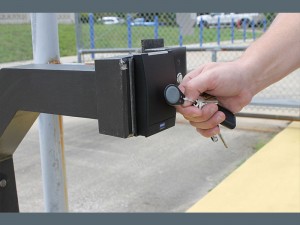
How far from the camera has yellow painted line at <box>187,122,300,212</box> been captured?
108 inches

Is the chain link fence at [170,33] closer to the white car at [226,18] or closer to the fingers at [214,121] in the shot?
the white car at [226,18]

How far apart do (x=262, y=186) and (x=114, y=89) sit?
239 centimetres

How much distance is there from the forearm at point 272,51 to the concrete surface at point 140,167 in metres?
1.87

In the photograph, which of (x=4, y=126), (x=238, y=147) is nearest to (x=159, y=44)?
(x=4, y=126)

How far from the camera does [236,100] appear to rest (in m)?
1.22

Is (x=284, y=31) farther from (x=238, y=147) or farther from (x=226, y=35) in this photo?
(x=226, y=35)

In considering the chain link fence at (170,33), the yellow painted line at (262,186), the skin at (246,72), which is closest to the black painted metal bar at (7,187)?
the skin at (246,72)

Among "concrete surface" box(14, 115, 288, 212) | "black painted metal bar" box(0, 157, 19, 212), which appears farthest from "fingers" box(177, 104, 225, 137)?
"concrete surface" box(14, 115, 288, 212)

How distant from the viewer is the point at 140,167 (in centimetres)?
380

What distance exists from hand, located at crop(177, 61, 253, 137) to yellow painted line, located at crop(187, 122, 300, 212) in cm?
165

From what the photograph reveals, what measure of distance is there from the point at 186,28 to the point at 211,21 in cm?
238

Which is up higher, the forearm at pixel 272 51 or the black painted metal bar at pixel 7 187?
the forearm at pixel 272 51

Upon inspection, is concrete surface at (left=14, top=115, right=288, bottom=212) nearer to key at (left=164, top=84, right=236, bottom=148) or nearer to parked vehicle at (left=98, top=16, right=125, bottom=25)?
key at (left=164, top=84, right=236, bottom=148)

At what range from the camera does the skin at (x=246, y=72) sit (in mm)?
1075
